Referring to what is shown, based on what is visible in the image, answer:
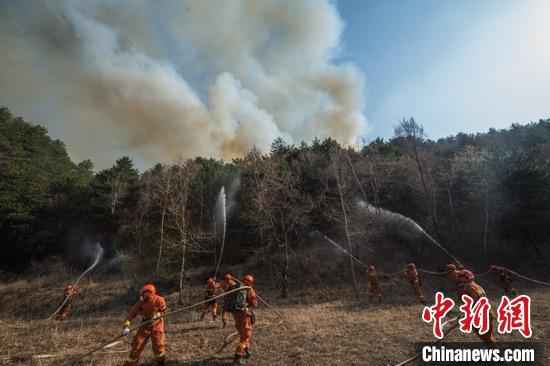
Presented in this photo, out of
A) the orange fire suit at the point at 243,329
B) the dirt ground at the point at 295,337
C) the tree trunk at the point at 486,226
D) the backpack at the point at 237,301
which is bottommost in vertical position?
the dirt ground at the point at 295,337

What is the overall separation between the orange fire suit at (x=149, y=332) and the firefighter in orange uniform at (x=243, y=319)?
2.11 meters

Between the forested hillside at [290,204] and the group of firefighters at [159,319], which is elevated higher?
the forested hillside at [290,204]

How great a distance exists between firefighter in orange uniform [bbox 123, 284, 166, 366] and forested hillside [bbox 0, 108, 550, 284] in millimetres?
13547

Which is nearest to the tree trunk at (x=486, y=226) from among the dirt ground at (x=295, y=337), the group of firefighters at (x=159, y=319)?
the dirt ground at (x=295, y=337)

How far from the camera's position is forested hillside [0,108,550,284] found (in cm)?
2464

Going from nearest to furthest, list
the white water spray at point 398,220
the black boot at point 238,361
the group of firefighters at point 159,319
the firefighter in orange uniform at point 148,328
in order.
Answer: the firefighter in orange uniform at point 148,328
the group of firefighters at point 159,319
the black boot at point 238,361
the white water spray at point 398,220

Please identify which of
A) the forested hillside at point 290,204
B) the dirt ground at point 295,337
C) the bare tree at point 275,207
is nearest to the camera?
the dirt ground at point 295,337

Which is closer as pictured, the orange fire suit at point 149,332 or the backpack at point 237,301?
the orange fire suit at point 149,332

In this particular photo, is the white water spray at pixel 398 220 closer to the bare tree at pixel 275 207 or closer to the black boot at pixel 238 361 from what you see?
the bare tree at pixel 275 207

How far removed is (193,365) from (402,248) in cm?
2781

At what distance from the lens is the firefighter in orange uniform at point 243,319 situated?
8.00m

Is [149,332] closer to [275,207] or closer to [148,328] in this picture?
[148,328]

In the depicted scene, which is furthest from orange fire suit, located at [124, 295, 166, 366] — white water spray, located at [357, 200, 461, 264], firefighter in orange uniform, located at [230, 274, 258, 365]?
white water spray, located at [357, 200, 461, 264]

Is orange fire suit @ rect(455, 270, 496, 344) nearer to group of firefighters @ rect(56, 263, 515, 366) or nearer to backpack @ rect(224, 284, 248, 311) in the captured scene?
group of firefighters @ rect(56, 263, 515, 366)
